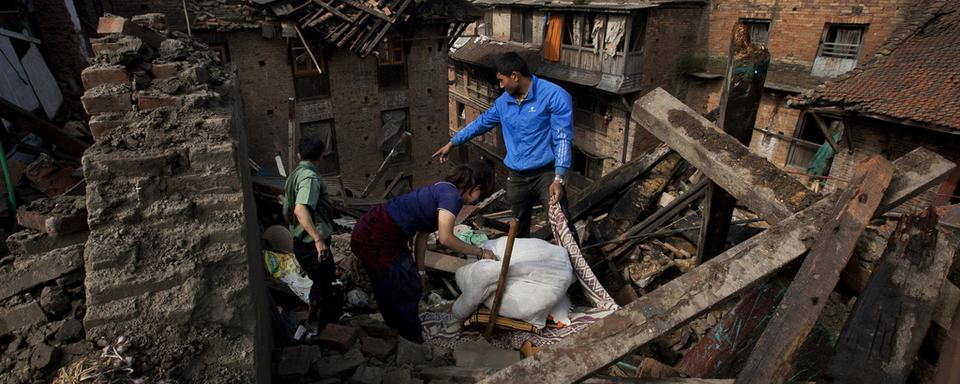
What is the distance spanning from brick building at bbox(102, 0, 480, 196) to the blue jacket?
7.81 m

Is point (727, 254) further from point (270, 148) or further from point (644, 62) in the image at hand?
point (644, 62)

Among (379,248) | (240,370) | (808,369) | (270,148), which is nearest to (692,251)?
(808,369)

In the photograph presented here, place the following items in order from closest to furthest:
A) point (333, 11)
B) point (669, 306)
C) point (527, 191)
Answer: point (669, 306) → point (527, 191) → point (333, 11)

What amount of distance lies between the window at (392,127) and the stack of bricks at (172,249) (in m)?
12.3

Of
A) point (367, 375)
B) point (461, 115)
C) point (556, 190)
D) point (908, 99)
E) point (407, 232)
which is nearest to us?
point (367, 375)

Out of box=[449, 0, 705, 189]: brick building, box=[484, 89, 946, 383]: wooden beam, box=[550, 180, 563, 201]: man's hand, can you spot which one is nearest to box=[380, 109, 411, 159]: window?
box=[449, 0, 705, 189]: brick building

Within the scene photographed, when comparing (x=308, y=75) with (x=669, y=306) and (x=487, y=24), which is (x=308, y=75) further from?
(x=669, y=306)

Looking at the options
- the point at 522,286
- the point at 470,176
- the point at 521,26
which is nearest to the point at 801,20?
the point at 521,26

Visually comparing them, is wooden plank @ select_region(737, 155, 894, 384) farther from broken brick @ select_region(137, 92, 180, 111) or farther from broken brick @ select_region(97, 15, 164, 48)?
broken brick @ select_region(97, 15, 164, 48)

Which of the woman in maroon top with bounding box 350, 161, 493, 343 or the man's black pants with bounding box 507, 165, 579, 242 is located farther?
Answer: the man's black pants with bounding box 507, 165, 579, 242

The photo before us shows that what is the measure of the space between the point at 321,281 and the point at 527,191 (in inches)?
81.5

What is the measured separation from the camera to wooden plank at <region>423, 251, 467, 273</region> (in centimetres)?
454

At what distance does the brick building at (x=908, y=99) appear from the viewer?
26.7 feet

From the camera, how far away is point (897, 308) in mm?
2199
